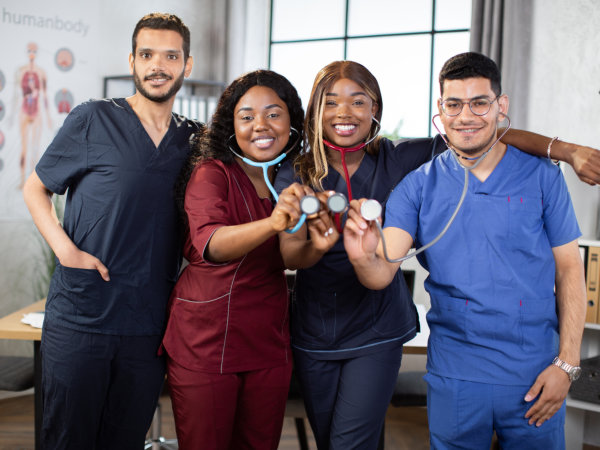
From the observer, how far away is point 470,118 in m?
1.38

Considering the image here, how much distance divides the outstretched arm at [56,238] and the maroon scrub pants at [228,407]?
35 cm

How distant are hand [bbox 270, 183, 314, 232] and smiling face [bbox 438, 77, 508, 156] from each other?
402mm

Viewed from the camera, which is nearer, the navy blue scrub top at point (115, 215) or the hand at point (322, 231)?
the hand at point (322, 231)

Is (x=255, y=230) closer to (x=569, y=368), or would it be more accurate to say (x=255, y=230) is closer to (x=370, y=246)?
(x=370, y=246)

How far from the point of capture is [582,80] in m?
3.27

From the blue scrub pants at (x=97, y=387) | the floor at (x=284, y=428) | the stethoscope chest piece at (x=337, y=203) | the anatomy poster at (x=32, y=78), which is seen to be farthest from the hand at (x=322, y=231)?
the anatomy poster at (x=32, y=78)

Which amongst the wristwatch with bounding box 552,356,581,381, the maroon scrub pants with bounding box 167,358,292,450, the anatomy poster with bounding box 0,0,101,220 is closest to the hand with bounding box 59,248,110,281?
the maroon scrub pants with bounding box 167,358,292,450

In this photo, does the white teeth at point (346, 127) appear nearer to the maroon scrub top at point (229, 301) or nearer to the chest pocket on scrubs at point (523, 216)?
the maroon scrub top at point (229, 301)

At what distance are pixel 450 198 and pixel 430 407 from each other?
50 centimetres

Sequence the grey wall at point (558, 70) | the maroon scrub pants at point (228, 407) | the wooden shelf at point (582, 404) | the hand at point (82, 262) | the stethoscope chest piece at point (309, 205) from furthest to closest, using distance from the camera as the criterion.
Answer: the grey wall at point (558, 70), the wooden shelf at point (582, 404), the hand at point (82, 262), the maroon scrub pants at point (228, 407), the stethoscope chest piece at point (309, 205)

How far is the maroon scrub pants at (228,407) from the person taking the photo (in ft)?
5.03

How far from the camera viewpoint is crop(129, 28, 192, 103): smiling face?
1.70 meters

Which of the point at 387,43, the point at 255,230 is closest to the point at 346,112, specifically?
the point at 255,230

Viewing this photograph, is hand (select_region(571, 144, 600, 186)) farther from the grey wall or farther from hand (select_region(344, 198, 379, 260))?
the grey wall
